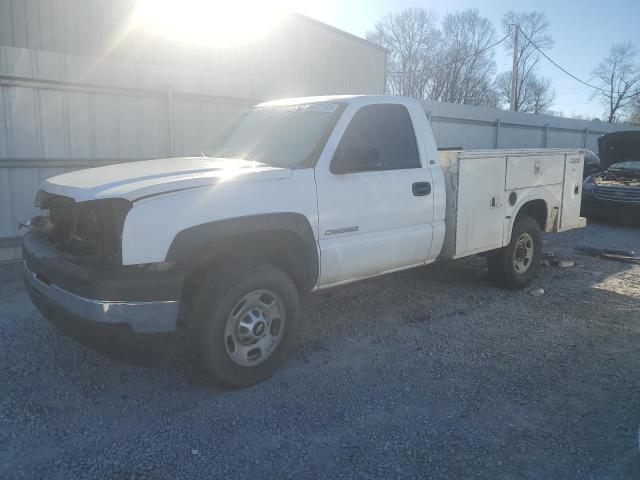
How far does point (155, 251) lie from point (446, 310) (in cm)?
329

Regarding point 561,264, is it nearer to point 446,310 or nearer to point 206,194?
point 446,310

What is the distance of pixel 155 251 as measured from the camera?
3152 millimetres

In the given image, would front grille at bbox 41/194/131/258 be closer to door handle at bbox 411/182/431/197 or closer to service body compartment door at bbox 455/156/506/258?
door handle at bbox 411/182/431/197

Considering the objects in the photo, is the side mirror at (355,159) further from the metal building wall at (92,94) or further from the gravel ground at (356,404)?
the metal building wall at (92,94)

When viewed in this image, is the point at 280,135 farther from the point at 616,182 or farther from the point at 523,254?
the point at 616,182

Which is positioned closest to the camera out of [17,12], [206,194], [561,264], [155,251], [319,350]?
[155,251]

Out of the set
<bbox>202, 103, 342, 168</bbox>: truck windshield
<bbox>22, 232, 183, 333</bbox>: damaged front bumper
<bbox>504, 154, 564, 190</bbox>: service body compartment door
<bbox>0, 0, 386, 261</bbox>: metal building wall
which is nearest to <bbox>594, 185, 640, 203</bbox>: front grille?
<bbox>504, 154, 564, 190</bbox>: service body compartment door

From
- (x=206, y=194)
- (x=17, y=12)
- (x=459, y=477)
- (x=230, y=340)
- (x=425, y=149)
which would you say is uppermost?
(x=17, y=12)

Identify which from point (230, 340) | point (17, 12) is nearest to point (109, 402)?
point (230, 340)

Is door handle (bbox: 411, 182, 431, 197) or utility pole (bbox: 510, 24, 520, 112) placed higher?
utility pole (bbox: 510, 24, 520, 112)

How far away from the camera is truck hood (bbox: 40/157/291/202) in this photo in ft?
10.6

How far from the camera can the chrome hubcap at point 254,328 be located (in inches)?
140

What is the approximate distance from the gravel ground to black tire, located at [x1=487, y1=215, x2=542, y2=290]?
79 centimetres

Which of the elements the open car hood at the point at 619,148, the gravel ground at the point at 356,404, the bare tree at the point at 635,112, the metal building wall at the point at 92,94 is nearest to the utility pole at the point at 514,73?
the open car hood at the point at 619,148
